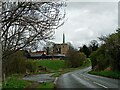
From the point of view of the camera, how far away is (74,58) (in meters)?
111

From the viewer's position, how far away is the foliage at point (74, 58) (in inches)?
4321

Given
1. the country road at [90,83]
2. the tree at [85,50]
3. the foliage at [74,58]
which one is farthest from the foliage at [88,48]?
the country road at [90,83]

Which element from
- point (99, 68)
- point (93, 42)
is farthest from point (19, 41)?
point (93, 42)

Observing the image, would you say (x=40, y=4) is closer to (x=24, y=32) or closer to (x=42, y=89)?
(x=24, y=32)

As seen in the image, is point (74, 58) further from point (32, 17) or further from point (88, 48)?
point (32, 17)

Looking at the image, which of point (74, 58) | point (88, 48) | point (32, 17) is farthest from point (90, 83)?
point (88, 48)

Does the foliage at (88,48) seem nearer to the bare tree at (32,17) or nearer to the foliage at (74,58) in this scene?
the foliage at (74,58)

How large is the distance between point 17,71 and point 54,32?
142 feet

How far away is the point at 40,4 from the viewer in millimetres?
14984

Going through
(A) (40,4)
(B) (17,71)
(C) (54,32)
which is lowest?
(B) (17,71)

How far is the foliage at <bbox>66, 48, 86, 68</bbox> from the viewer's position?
360 ft

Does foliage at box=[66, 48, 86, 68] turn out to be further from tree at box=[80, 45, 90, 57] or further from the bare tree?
the bare tree

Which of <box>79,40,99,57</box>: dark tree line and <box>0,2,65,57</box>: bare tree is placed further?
<box>79,40,99,57</box>: dark tree line

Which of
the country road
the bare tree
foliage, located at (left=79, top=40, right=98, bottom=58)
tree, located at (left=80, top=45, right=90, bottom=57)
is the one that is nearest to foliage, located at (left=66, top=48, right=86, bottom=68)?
foliage, located at (left=79, top=40, right=98, bottom=58)
